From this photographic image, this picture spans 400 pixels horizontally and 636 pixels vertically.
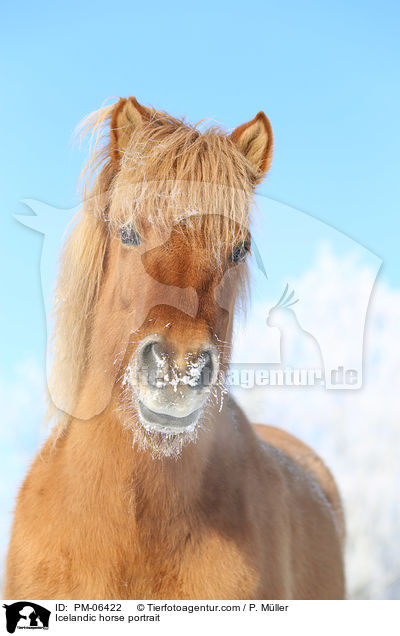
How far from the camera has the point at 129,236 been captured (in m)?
1.55

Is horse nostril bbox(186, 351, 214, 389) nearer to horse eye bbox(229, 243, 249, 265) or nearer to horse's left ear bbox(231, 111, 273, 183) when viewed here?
horse eye bbox(229, 243, 249, 265)

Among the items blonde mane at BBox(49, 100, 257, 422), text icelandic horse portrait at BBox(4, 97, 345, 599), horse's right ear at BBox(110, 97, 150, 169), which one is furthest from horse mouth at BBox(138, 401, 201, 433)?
horse's right ear at BBox(110, 97, 150, 169)

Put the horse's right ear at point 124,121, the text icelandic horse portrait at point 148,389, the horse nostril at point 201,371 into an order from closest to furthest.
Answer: the horse nostril at point 201,371 < the text icelandic horse portrait at point 148,389 < the horse's right ear at point 124,121

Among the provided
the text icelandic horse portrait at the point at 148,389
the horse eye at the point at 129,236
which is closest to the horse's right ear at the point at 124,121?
the text icelandic horse portrait at the point at 148,389

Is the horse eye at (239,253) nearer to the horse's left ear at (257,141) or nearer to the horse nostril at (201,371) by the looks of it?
the horse's left ear at (257,141)

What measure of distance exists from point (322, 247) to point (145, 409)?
0.96 meters

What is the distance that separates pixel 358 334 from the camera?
1.96m

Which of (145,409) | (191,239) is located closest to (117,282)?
(191,239)

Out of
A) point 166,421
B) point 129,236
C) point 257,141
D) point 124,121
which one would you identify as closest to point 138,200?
point 129,236

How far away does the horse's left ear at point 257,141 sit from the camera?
1687 millimetres

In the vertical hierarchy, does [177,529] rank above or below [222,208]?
below

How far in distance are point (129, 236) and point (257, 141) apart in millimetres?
523

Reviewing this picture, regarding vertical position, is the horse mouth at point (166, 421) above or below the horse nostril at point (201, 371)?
below
